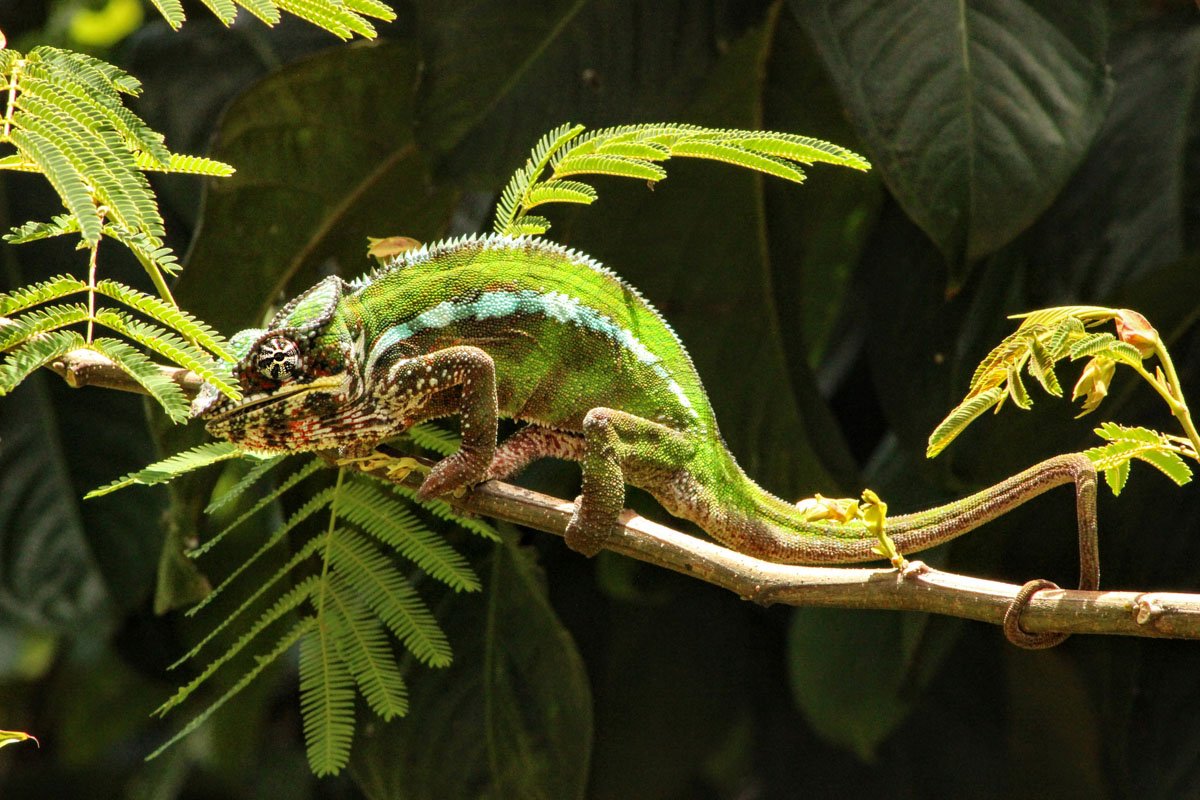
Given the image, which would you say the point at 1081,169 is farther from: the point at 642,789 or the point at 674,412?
the point at 642,789

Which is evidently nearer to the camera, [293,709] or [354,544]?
[354,544]

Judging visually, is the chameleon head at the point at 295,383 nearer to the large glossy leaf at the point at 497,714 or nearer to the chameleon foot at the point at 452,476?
the chameleon foot at the point at 452,476

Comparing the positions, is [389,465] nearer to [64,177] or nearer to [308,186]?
[64,177]

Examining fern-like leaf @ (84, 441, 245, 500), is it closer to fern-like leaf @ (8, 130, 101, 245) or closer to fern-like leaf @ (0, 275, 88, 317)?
fern-like leaf @ (0, 275, 88, 317)

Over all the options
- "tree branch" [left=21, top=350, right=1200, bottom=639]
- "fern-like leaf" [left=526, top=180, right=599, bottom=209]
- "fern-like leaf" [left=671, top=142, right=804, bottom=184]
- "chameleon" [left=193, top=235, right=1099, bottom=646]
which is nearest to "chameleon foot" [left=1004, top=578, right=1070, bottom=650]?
"tree branch" [left=21, top=350, right=1200, bottom=639]

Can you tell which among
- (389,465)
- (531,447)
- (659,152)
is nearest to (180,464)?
(389,465)

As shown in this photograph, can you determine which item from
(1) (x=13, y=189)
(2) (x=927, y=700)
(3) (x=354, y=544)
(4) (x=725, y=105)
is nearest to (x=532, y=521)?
(3) (x=354, y=544)

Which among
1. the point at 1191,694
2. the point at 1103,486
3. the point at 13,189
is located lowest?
the point at 1191,694
